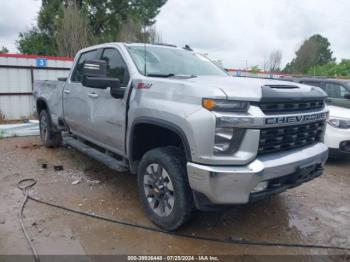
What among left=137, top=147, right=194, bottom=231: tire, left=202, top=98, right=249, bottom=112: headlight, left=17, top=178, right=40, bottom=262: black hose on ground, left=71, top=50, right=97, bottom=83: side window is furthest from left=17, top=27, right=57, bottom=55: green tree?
left=202, top=98, right=249, bottom=112: headlight

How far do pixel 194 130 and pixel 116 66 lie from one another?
6.24ft

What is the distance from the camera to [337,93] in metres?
8.35

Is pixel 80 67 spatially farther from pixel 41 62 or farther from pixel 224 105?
pixel 41 62

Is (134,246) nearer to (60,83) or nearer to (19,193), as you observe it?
(19,193)

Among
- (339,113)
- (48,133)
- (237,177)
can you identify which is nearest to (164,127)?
(237,177)

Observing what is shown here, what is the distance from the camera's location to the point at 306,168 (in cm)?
323

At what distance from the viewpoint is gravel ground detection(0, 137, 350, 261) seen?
10.6 feet

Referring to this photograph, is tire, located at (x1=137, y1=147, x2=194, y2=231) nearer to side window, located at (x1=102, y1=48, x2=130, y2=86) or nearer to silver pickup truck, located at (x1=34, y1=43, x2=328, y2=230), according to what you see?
silver pickup truck, located at (x1=34, y1=43, x2=328, y2=230)

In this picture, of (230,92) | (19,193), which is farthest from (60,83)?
(230,92)

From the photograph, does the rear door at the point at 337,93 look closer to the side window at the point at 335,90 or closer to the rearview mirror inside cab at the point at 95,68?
the side window at the point at 335,90

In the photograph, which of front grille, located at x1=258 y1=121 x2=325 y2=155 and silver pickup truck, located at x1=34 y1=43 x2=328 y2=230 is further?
front grille, located at x1=258 y1=121 x2=325 y2=155

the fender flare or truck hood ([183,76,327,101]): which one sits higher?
truck hood ([183,76,327,101])

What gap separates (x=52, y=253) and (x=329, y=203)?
3503mm

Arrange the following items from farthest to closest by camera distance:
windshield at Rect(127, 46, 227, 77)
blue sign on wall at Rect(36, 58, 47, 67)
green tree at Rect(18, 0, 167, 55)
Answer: green tree at Rect(18, 0, 167, 55), blue sign on wall at Rect(36, 58, 47, 67), windshield at Rect(127, 46, 227, 77)
